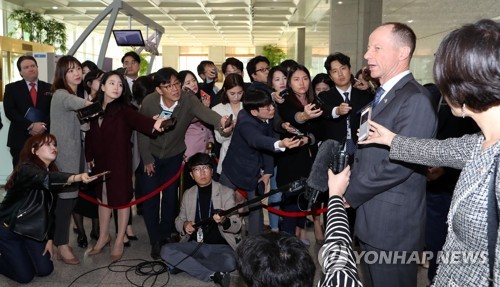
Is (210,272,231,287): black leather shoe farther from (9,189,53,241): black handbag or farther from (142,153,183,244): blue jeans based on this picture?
(9,189,53,241): black handbag

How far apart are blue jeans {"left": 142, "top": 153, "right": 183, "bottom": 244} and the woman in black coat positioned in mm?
820

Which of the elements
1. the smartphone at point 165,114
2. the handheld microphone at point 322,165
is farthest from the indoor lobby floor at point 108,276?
the handheld microphone at point 322,165

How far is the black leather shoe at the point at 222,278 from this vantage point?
332 cm

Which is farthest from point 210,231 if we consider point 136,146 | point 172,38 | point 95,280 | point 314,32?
point 172,38

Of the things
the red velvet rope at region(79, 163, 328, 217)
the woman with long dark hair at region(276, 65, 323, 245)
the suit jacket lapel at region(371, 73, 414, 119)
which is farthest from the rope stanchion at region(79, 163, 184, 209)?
the suit jacket lapel at region(371, 73, 414, 119)

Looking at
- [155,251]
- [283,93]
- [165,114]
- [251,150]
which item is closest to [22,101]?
[165,114]

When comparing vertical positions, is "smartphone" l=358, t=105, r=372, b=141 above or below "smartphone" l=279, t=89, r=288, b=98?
below

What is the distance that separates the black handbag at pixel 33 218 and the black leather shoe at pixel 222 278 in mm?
1347

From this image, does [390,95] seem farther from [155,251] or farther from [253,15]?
[253,15]

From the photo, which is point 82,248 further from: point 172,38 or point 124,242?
point 172,38

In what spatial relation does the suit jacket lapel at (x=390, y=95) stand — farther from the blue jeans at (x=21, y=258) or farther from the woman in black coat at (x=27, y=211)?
the blue jeans at (x=21, y=258)

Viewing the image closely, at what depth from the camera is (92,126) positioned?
3.94 metres

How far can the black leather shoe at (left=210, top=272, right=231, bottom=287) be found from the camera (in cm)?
332

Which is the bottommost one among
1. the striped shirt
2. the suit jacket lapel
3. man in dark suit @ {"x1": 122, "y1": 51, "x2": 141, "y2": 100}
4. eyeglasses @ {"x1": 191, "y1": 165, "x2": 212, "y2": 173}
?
eyeglasses @ {"x1": 191, "y1": 165, "x2": 212, "y2": 173}
